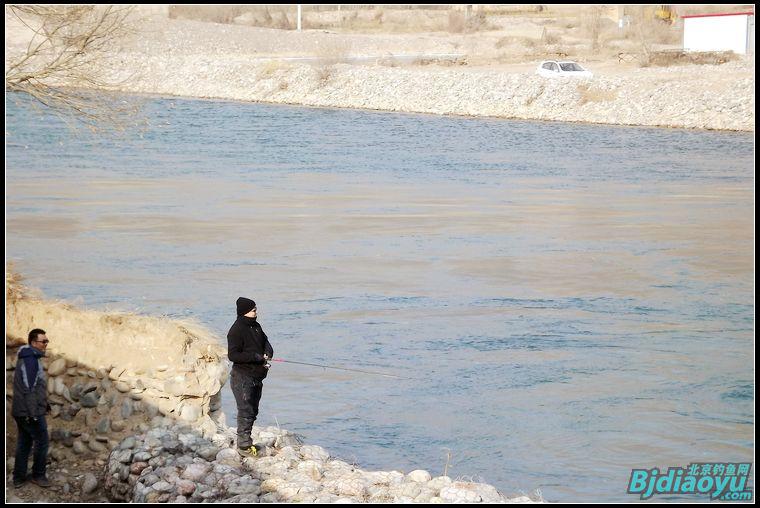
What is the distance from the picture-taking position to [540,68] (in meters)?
52.7

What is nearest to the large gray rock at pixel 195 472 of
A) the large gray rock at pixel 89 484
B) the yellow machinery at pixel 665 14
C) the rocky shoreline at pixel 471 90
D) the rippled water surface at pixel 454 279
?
the large gray rock at pixel 89 484

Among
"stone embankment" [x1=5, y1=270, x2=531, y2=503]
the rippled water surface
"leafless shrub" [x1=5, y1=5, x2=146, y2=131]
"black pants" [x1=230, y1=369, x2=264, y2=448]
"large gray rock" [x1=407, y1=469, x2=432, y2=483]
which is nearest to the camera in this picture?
"stone embankment" [x1=5, y1=270, x2=531, y2=503]

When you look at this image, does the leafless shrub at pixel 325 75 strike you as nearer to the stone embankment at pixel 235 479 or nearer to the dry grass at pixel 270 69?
the dry grass at pixel 270 69

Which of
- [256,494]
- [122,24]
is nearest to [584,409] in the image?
[256,494]

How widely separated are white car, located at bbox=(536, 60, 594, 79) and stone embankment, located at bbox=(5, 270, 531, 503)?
42.1 metres

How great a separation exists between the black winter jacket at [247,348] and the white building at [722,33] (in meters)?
49.5

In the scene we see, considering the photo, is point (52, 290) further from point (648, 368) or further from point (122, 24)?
point (648, 368)

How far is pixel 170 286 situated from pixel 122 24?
17.0ft

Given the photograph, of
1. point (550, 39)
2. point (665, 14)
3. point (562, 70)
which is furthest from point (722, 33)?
point (665, 14)

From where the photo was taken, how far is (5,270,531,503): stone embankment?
29.6 ft

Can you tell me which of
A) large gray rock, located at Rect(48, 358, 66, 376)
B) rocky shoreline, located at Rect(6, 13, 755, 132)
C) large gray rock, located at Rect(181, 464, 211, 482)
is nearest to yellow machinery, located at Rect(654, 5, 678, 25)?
rocky shoreline, located at Rect(6, 13, 755, 132)

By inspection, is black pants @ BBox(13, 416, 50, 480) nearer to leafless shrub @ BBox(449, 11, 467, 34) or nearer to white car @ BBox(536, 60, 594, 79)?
white car @ BBox(536, 60, 594, 79)

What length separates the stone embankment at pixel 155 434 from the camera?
355 inches

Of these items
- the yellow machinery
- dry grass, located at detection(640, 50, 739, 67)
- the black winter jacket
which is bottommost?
the black winter jacket
